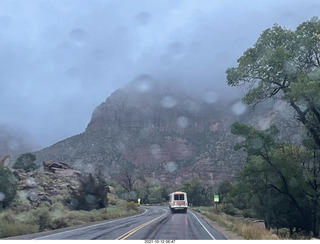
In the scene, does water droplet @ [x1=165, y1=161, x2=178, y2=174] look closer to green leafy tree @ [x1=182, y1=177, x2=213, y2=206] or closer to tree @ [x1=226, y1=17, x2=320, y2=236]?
green leafy tree @ [x1=182, y1=177, x2=213, y2=206]

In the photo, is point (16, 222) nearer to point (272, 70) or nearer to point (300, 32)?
point (272, 70)

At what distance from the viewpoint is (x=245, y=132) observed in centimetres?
3088

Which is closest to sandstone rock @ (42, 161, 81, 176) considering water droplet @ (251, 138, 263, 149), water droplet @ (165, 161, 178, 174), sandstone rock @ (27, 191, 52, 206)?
sandstone rock @ (27, 191, 52, 206)

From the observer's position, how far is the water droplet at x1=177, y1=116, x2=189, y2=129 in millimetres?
181000

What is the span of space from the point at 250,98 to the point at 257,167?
21.3 ft

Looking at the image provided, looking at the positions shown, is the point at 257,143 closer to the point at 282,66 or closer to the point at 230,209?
the point at 282,66

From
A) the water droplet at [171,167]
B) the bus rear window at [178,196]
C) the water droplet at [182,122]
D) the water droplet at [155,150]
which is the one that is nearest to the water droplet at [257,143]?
the bus rear window at [178,196]

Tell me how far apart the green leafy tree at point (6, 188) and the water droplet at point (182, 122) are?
137151 millimetres

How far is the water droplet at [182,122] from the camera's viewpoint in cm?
→ 18100

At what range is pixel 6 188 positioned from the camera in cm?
4181

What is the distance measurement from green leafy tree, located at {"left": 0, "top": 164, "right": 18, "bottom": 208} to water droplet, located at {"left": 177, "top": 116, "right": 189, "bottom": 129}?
137 meters

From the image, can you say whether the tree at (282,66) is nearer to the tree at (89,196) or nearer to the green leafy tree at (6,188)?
the green leafy tree at (6,188)

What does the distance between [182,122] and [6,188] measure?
490 ft

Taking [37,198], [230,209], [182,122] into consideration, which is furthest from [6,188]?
[182,122]
